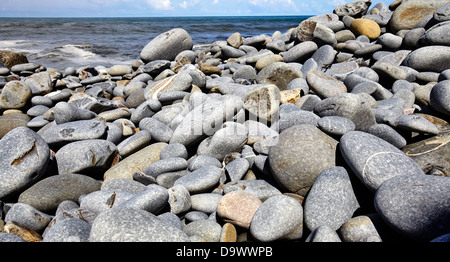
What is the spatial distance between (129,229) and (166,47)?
7.16 meters

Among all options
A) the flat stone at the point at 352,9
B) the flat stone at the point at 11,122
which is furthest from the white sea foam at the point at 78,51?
the flat stone at the point at 352,9

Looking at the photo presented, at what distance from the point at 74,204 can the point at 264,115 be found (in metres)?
2.37

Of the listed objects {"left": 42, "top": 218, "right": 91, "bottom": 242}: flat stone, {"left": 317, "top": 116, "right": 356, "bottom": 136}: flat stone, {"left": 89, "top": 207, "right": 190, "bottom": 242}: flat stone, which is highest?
{"left": 317, "top": 116, "right": 356, "bottom": 136}: flat stone

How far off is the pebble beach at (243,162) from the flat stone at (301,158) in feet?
0.03

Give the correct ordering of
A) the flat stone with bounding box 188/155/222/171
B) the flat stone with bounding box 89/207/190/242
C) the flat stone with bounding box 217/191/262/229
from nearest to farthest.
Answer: the flat stone with bounding box 89/207/190/242 < the flat stone with bounding box 217/191/262/229 < the flat stone with bounding box 188/155/222/171

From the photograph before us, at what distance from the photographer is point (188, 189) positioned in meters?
2.85

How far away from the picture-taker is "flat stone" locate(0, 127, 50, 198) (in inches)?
112

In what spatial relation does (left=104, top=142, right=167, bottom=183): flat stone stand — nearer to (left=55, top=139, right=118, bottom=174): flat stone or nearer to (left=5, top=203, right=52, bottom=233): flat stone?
(left=55, top=139, right=118, bottom=174): flat stone

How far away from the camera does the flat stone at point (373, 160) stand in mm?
2227

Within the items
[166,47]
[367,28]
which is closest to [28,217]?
[166,47]

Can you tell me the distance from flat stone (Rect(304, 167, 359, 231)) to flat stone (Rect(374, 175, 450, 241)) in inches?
13.0

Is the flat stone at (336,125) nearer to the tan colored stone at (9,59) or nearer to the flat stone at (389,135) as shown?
the flat stone at (389,135)

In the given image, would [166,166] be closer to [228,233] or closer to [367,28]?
[228,233]

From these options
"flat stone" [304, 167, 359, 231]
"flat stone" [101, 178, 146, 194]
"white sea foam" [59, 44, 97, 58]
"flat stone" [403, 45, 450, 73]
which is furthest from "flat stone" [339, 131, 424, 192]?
"white sea foam" [59, 44, 97, 58]
